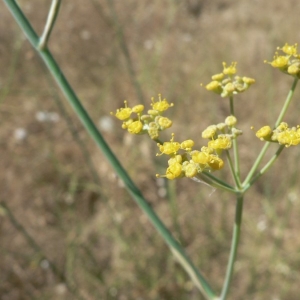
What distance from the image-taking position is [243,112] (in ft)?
10.1

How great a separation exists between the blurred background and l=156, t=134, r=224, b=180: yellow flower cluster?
101cm

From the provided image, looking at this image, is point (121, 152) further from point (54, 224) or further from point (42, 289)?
point (42, 289)

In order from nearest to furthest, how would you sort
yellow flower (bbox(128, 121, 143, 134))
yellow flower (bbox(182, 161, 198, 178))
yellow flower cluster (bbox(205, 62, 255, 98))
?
yellow flower (bbox(182, 161, 198, 178)), yellow flower (bbox(128, 121, 143, 134)), yellow flower cluster (bbox(205, 62, 255, 98))

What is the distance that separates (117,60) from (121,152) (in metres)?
0.79

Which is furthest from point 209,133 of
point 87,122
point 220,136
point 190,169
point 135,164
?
point 135,164

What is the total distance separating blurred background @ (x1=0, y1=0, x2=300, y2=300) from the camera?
2.31 metres

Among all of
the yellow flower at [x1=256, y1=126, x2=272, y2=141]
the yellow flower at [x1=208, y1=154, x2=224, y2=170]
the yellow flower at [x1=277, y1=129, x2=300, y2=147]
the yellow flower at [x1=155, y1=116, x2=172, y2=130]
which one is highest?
the yellow flower at [x1=155, y1=116, x2=172, y2=130]

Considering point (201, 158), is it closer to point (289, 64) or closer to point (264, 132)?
point (264, 132)

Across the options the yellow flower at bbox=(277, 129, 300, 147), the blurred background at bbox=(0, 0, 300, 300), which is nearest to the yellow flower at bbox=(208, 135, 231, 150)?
the yellow flower at bbox=(277, 129, 300, 147)

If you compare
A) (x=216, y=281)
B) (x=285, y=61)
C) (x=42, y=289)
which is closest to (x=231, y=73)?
(x=285, y=61)

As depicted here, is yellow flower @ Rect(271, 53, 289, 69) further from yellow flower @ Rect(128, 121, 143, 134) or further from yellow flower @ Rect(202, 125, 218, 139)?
yellow flower @ Rect(128, 121, 143, 134)

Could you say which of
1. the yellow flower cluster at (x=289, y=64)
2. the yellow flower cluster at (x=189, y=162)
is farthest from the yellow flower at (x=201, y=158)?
the yellow flower cluster at (x=289, y=64)

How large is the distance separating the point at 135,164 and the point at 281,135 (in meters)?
1.98

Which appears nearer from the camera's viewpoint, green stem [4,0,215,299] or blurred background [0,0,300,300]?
green stem [4,0,215,299]
